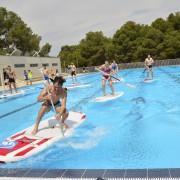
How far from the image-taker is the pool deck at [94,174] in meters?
4.38

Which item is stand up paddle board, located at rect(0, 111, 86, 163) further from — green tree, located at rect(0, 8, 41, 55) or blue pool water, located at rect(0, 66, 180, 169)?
green tree, located at rect(0, 8, 41, 55)

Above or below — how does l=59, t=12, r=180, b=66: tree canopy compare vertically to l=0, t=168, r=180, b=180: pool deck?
above

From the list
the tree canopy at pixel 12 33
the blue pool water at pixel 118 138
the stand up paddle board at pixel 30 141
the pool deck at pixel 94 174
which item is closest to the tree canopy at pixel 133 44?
the tree canopy at pixel 12 33

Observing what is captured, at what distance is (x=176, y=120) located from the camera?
8.42 metres

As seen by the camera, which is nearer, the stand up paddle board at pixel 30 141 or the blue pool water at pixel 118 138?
the blue pool water at pixel 118 138

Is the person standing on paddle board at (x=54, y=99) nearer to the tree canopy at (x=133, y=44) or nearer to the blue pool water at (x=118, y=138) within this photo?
the blue pool water at (x=118, y=138)

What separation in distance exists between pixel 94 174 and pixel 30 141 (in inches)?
92.0

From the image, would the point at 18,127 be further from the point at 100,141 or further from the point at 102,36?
the point at 102,36

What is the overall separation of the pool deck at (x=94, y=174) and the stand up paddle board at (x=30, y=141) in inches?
31.9

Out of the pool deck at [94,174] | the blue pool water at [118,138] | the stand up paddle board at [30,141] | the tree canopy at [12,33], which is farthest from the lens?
the tree canopy at [12,33]

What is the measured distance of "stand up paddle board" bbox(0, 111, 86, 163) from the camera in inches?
232

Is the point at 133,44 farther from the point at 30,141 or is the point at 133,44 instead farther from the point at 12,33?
the point at 30,141

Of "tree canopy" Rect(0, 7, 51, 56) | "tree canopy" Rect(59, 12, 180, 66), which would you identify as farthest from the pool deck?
"tree canopy" Rect(0, 7, 51, 56)

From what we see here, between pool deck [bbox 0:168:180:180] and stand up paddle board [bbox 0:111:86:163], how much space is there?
2.66 ft
